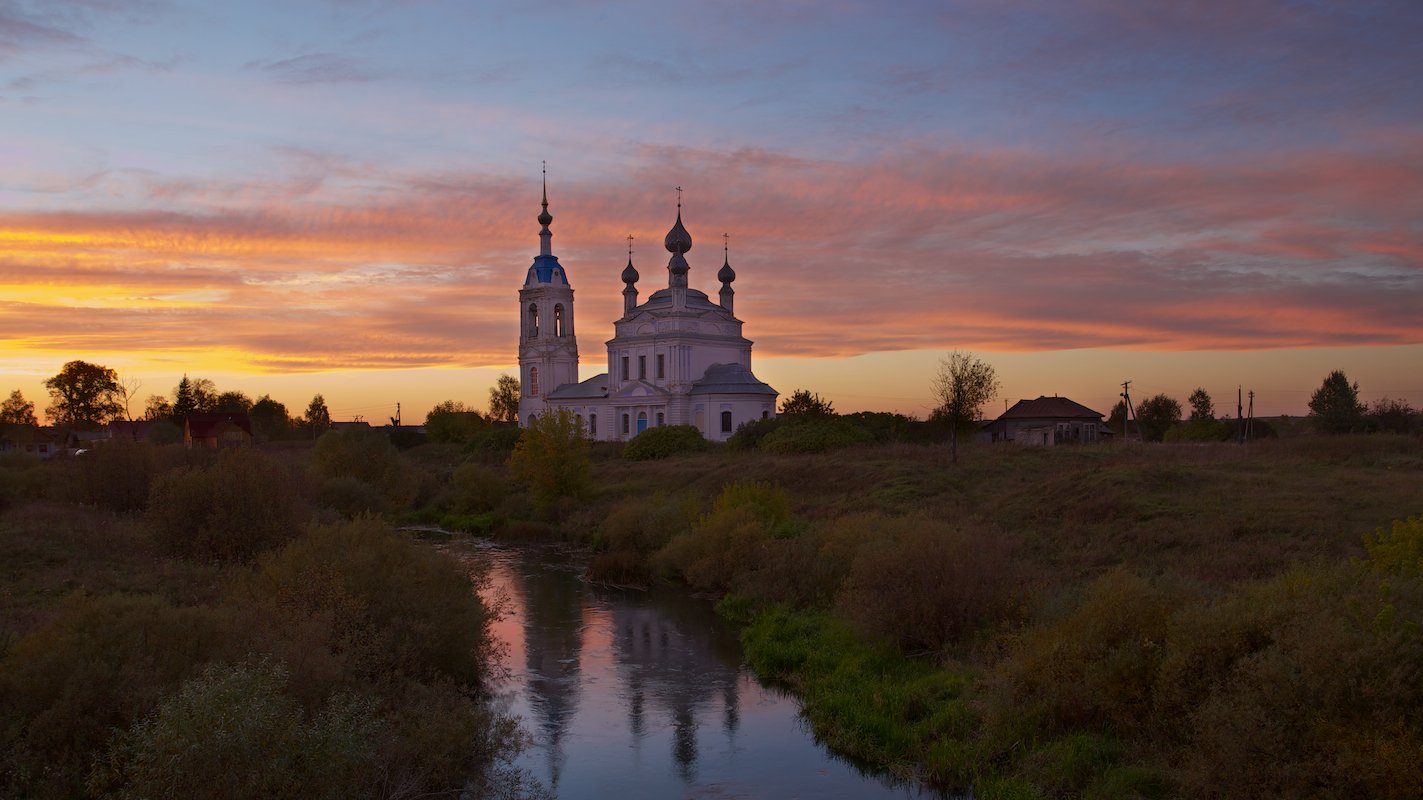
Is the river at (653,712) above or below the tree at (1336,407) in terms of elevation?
below

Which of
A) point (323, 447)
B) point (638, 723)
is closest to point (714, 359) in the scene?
point (323, 447)

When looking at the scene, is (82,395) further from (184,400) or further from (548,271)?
(548,271)

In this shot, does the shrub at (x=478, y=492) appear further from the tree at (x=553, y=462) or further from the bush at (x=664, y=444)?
the bush at (x=664, y=444)

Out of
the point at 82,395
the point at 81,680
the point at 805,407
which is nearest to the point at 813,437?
→ the point at 805,407

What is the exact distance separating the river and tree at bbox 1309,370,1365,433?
122ft

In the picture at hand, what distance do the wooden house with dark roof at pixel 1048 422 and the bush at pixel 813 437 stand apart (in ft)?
33.4

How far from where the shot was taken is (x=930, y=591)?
15.8 meters

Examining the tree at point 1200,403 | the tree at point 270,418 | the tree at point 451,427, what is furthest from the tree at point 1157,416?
the tree at point 270,418

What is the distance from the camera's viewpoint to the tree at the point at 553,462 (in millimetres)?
38688

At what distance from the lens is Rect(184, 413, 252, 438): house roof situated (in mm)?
61406

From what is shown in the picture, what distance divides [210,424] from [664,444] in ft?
104

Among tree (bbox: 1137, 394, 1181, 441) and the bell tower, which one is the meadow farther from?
the bell tower

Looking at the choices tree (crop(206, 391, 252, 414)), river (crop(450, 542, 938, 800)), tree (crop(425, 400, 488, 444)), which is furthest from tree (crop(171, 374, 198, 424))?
river (crop(450, 542, 938, 800))

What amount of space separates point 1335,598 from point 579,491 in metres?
31.0
